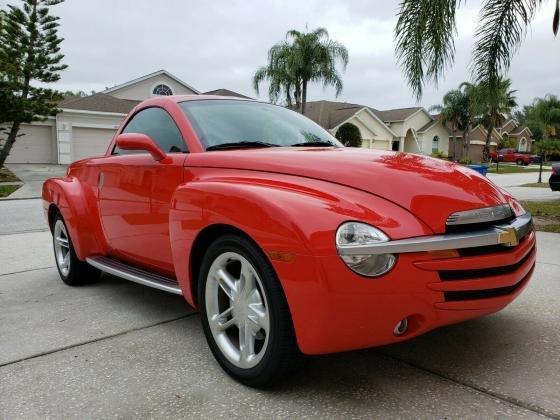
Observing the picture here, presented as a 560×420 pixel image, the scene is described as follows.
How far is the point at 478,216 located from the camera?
2309mm

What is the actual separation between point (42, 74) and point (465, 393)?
25640 millimetres

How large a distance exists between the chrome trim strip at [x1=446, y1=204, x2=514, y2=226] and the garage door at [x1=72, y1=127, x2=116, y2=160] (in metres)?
29.8

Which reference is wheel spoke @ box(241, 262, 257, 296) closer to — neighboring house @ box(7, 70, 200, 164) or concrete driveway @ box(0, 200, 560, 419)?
concrete driveway @ box(0, 200, 560, 419)

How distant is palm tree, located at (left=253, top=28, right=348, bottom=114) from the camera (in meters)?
27.0

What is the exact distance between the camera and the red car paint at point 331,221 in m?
2.05

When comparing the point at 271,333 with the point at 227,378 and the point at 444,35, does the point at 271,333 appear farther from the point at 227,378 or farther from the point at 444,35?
the point at 444,35

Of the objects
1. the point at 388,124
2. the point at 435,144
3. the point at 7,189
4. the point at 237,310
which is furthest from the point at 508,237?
the point at 435,144

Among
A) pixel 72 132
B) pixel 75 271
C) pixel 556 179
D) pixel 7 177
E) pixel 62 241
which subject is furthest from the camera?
pixel 72 132

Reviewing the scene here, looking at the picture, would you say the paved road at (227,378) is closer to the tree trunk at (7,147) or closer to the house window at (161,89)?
the tree trunk at (7,147)

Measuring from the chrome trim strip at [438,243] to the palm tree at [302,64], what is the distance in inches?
1019

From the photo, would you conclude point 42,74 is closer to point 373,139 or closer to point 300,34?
point 300,34

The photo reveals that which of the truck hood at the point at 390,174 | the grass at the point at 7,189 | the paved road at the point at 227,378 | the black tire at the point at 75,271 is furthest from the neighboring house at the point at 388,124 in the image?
the truck hood at the point at 390,174

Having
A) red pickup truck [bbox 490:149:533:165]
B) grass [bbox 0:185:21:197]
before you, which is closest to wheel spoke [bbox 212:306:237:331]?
grass [bbox 0:185:21:197]

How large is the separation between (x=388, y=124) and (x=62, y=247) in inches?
1767
